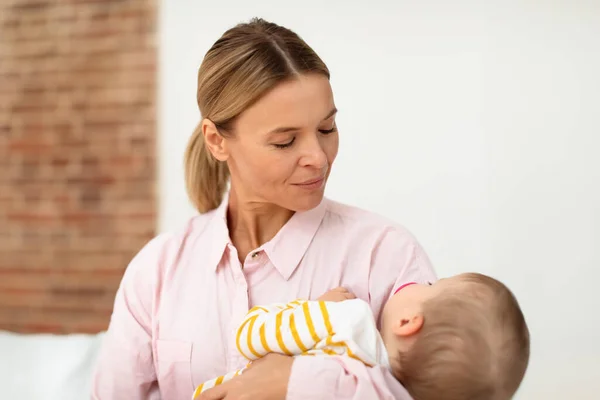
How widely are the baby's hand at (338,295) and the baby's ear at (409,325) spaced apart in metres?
0.11

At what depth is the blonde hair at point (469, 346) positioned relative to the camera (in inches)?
47.3

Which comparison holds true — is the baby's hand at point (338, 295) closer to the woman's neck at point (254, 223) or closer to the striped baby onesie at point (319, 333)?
the striped baby onesie at point (319, 333)

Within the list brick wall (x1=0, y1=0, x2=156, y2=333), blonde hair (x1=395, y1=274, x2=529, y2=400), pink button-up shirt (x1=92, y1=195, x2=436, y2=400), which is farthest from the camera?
brick wall (x1=0, y1=0, x2=156, y2=333)

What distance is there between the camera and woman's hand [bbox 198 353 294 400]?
1249mm

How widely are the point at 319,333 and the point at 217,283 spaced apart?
332mm

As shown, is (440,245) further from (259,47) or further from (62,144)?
(62,144)

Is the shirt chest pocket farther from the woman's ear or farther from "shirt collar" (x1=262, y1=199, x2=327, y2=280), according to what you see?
the woman's ear

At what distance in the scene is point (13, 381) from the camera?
2107 millimetres

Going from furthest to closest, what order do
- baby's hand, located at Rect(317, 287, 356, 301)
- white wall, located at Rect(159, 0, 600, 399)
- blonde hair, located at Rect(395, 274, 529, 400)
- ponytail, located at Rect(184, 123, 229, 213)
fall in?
white wall, located at Rect(159, 0, 600, 399), ponytail, located at Rect(184, 123, 229, 213), baby's hand, located at Rect(317, 287, 356, 301), blonde hair, located at Rect(395, 274, 529, 400)

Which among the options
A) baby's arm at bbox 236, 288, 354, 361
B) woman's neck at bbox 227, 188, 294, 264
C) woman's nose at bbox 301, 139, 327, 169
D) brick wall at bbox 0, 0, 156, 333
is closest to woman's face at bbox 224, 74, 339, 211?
woman's nose at bbox 301, 139, 327, 169

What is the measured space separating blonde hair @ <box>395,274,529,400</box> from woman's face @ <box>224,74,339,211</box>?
32 centimetres

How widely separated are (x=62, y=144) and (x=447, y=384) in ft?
6.08

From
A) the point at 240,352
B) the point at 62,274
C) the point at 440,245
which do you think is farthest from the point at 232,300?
the point at 62,274

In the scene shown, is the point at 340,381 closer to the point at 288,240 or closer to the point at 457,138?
the point at 288,240
